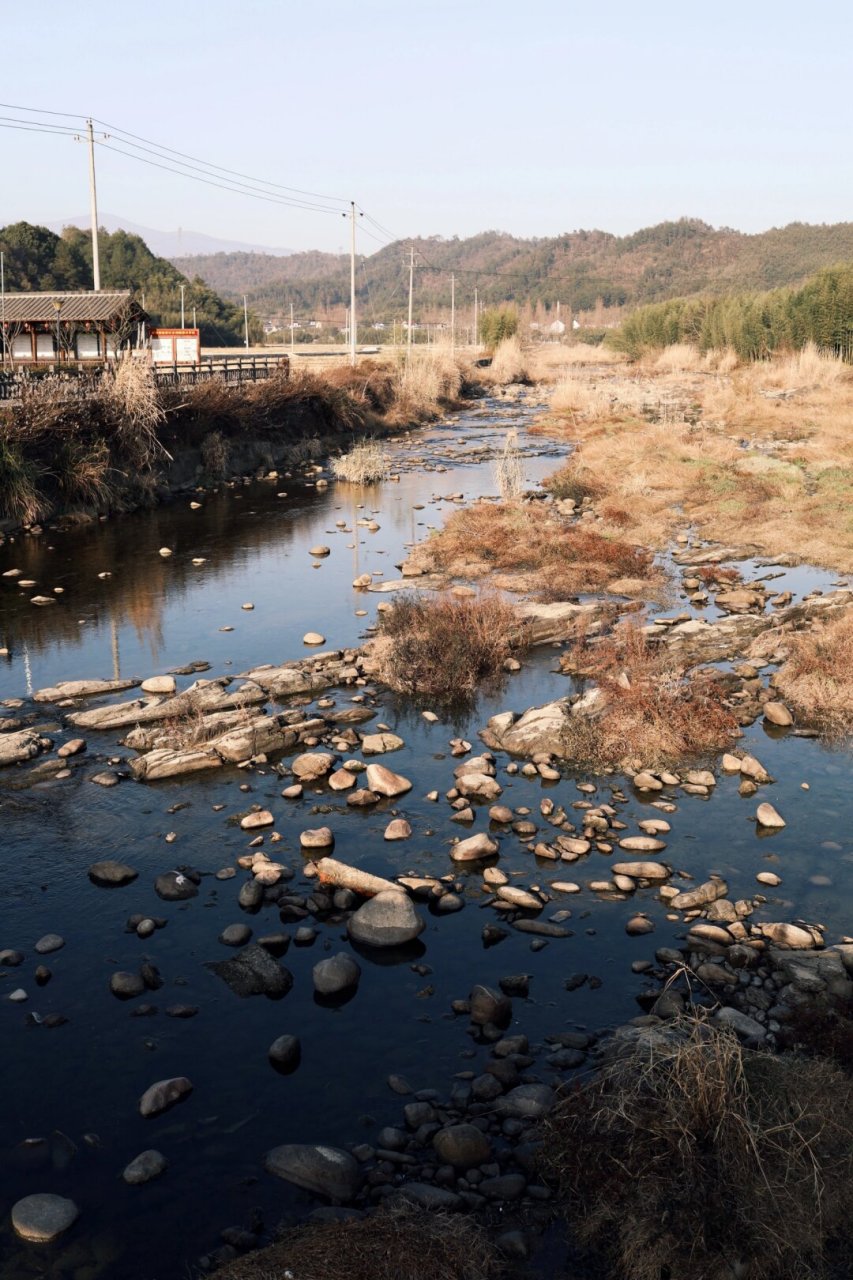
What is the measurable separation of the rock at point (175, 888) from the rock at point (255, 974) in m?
1.02

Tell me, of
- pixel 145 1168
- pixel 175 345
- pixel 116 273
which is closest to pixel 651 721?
pixel 145 1168

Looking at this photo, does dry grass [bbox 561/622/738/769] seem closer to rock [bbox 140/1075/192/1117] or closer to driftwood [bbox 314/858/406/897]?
driftwood [bbox 314/858/406/897]

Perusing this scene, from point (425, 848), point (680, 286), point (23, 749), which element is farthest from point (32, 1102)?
point (680, 286)

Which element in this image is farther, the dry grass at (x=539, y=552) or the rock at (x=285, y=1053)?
the dry grass at (x=539, y=552)

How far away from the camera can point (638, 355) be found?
270ft

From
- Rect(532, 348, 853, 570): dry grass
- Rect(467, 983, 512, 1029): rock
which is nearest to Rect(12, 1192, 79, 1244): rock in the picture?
Rect(467, 983, 512, 1029): rock

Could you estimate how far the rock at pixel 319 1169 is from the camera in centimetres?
572

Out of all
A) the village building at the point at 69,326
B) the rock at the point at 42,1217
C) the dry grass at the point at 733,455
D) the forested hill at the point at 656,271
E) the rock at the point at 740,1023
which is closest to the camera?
the rock at the point at 42,1217

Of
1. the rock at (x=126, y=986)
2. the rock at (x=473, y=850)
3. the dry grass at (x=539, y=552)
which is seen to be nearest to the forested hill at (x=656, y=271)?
the dry grass at (x=539, y=552)

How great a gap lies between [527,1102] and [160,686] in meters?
8.17

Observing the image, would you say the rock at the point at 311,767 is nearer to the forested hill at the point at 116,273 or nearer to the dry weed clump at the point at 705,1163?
the dry weed clump at the point at 705,1163

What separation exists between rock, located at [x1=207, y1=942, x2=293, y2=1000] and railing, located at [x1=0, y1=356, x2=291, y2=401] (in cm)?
1848

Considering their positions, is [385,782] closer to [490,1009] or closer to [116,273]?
[490,1009]

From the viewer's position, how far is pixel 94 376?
26.5m
